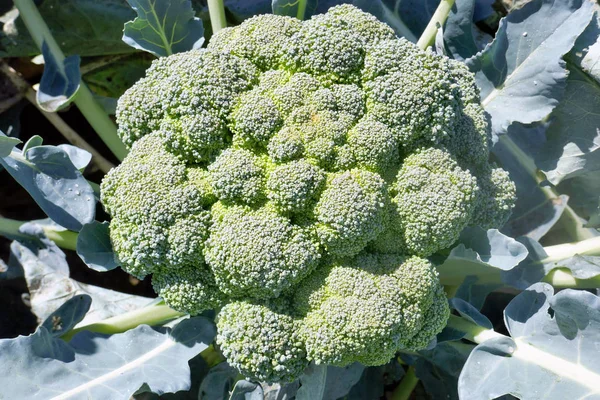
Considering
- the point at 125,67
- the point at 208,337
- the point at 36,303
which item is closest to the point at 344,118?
the point at 208,337

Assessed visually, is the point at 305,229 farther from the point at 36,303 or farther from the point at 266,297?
the point at 36,303

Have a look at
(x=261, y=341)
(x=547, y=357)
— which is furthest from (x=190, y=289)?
(x=547, y=357)

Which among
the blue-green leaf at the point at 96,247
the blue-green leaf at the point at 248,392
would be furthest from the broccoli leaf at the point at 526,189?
the blue-green leaf at the point at 96,247

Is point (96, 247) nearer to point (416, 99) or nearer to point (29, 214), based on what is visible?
point (29, 214)

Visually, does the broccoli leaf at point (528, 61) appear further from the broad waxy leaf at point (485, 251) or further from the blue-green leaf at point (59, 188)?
the blue-green leaf at point (59, 188)

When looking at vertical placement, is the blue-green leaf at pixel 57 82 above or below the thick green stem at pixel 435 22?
above

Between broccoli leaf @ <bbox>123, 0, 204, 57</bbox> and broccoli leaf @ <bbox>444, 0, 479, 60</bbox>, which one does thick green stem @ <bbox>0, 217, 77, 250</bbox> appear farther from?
broccoli leaf @ <bbox>444, 0, 479, 60</bbox>
